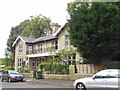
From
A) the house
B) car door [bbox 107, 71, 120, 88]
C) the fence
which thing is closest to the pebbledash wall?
the fence

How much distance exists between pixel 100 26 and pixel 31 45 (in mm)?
22103

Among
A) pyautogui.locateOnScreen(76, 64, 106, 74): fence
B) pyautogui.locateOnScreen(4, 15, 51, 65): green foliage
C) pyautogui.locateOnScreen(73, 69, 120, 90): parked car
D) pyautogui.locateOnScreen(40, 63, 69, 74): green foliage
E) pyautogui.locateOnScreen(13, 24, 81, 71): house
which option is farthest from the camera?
pyautogui.locateOnScreen(4, 15, 51, 65): green foliage

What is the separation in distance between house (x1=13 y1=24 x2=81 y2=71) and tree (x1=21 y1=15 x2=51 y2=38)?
43.2 ft

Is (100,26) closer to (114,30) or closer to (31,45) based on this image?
(114,30)

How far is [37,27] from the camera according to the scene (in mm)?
52344

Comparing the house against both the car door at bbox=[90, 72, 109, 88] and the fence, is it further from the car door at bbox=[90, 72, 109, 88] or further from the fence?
the car door at bbox=[90, 72, 109, 88]

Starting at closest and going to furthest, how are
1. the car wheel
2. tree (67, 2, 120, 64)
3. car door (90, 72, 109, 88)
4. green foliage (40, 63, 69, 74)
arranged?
1. car door (90, 72, 109, 88)
2. the car wheel
3. tree (67, 2, 120, 64)
4. green foliage (40, 63, 69, 74)

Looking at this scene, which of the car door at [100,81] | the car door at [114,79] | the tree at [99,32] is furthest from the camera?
the tree at [99,32]

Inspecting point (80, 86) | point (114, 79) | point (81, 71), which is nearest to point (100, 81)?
point (114, 79)

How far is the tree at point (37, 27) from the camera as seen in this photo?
169ft

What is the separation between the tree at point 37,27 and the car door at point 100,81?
42.9 metres

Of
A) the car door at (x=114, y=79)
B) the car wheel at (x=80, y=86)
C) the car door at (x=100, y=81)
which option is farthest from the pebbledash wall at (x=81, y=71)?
the car door at (x=114, y=79)

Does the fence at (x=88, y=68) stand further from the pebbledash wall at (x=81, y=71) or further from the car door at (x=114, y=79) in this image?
the car door at (x=114, y=79)

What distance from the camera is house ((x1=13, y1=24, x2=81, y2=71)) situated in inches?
1109
